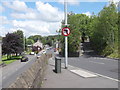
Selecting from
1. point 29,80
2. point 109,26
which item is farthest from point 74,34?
point 29,80

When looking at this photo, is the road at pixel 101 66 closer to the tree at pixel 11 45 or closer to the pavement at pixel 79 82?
the pavement at pixel 79 82

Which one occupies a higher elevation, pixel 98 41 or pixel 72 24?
pixel 72 24

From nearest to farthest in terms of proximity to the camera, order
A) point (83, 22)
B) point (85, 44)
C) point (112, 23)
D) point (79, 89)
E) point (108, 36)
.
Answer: point (79, 89), point (112, 23), point (108, 36), point (85, 44), point (83, 22)

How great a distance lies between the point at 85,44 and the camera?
7025cm

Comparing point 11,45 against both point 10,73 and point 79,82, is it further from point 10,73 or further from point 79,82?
point 79,82

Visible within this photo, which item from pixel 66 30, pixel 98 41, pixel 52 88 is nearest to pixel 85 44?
pixel 98 41

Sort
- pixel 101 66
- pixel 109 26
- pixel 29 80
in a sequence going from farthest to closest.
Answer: pixel 109 26
pixel 101 66
pixel 29 80

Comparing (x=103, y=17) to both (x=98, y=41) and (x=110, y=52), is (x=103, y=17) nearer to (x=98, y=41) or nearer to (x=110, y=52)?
(x=110, y=52)

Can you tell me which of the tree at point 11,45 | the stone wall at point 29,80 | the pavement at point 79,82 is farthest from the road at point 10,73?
the tree at point 11,45

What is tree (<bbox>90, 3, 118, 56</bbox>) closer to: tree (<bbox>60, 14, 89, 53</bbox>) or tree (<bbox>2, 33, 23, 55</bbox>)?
tree (<bbox>60, 14, 89, 53</bbox>)

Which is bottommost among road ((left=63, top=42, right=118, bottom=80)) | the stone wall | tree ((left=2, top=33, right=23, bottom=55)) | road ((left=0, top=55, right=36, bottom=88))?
road ((left=0, top=55, right=36, bottom=88))

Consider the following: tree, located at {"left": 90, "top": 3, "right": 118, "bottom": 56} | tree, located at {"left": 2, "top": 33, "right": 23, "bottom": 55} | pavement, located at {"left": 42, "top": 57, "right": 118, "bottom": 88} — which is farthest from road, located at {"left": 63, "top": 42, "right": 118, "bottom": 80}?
tree, located at {"left": 2, "top": 33, "right": 23, "bottom": 55}

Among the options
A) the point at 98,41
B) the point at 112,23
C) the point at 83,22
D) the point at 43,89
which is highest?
the point at 83,22

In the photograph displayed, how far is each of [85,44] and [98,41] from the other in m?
20.9
